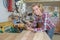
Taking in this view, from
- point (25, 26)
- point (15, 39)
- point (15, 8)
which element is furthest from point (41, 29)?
point (15, 8)

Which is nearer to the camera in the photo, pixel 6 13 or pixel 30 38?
pixel 30 38

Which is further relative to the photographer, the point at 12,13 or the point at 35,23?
the point at 12,13

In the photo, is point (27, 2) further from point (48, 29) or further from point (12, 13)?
point (48, 29)

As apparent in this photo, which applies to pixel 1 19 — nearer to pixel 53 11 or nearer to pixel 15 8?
pixel 15 8

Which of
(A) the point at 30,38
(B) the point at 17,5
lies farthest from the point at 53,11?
(A) the point at 30,38

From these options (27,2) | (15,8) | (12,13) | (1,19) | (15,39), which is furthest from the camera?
(27,2)

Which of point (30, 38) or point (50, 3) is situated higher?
point (50, 3)

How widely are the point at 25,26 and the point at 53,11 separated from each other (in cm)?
275

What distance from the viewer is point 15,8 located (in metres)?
3.98

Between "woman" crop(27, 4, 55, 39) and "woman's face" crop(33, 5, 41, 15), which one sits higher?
"woman's face" crop(33, 5, 41, 15)

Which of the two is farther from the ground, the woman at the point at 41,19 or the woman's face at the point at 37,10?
the woman's face at the point at 37,10

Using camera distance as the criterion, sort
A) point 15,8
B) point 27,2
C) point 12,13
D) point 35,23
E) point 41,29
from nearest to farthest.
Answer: point 41,29, point 35,23, point 12,13, point 15,8, point 27,2

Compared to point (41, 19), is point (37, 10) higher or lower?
higher

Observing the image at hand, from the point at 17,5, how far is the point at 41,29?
1951mm
